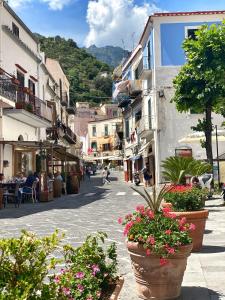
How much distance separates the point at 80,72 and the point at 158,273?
90.9 meters

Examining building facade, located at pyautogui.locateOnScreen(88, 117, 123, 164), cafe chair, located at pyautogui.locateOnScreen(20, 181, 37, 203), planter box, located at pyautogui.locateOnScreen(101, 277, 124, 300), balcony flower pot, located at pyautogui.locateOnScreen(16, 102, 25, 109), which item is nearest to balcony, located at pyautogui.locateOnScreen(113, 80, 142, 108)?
balcony flower pot, located at pyautogui.locateOnScreen(16, 102, 25, 109)

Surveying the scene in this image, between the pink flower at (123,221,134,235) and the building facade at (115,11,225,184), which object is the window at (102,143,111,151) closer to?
the building facade at (115,11,225,184)

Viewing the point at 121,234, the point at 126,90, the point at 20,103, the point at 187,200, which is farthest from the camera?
the point at 126,90

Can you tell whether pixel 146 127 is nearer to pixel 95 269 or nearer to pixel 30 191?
pixel 30 191

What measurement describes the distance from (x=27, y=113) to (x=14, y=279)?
724 inches

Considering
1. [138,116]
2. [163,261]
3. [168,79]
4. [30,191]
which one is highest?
[168,79]

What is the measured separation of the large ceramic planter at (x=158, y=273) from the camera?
13.9 feet

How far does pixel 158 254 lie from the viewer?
13.6 feet

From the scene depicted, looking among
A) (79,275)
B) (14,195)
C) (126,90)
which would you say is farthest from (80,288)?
(126,90)

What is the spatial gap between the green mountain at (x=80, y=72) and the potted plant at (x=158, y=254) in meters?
85.6

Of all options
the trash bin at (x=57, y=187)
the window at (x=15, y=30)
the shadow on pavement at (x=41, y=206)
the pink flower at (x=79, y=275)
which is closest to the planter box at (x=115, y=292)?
the pink flower at (x=79, y=275)

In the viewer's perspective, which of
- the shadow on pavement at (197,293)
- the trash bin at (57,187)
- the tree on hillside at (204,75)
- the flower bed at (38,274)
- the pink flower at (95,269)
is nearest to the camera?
the flower bed at (38,274)

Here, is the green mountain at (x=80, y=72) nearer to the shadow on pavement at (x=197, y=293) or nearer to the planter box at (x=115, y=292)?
the shadow on pavement at (x=197, y=293)

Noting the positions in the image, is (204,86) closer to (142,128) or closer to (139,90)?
(142,128)
